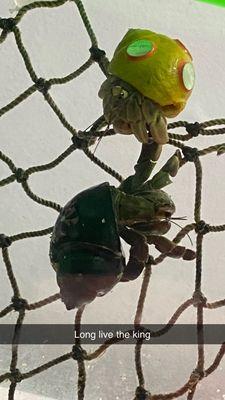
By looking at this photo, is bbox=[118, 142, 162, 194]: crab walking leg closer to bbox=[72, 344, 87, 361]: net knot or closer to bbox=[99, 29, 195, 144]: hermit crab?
bbox=[99, 29, 195, 144]: hermit crab

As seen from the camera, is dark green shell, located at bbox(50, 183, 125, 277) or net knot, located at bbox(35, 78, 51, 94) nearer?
dark green shell, located at bbox(50, 183, 125, 277)

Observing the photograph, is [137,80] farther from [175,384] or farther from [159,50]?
[175,384]

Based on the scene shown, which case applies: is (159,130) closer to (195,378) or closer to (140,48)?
(140,48)

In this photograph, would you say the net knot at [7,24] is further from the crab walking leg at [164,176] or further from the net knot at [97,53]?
the crab walking leg at [164,176]

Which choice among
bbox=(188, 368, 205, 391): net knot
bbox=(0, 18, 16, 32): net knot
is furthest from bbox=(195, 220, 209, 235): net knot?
bbox=(0, 18, 16, 32): net knot

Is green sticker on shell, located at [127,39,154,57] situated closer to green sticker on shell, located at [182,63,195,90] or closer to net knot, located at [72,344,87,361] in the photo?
green sticker on shell, located at [182,63,195,90]

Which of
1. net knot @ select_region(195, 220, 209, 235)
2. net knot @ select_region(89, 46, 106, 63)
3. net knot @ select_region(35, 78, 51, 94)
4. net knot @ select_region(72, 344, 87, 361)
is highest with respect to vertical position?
net knot @ select_region(89, 46, 106, 63)

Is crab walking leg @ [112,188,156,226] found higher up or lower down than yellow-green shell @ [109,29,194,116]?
lower down

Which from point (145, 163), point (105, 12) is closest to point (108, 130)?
point (145, 163)

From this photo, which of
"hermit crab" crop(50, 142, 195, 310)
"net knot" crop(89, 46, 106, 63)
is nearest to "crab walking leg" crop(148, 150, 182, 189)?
"hermit crab" crop(50, 142, 195, 310)
